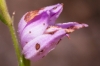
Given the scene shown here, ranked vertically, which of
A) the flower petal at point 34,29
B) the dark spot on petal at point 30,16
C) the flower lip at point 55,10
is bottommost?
the flower petal at point 34,29

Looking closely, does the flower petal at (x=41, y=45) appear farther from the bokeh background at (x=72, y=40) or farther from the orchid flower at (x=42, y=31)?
the bokeh background at (x=72, y=40)

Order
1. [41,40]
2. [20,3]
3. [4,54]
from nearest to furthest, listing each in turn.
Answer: [41,40]
[4,54]
[20,3]

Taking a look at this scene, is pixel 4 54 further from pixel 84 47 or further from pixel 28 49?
pixel 28 49

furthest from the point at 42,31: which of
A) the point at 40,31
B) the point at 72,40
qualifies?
the point at 72,40

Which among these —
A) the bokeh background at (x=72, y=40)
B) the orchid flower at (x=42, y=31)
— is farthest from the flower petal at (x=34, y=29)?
the bokeh background at (x=72, y=40)

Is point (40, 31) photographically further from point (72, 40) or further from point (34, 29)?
point (72, 40)

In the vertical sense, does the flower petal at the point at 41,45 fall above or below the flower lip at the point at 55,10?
below

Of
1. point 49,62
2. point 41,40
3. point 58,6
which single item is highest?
point 49,62

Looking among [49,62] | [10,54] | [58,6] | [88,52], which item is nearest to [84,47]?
[88,52]
